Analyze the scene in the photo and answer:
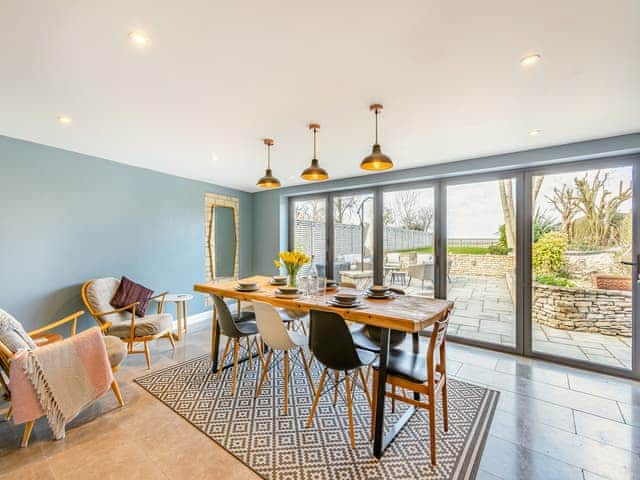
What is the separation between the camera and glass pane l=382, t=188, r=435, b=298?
427 centimetres

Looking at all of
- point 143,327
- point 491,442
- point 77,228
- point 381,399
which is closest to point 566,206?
point 491,442

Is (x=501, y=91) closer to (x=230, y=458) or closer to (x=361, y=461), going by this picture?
(x=361, y=461)

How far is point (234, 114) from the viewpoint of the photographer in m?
2.50

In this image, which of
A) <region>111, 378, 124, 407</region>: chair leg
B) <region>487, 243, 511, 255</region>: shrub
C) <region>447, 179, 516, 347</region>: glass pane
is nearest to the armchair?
<region>111, 378, 124, 407</region>: chair leg

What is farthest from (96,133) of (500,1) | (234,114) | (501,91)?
(501,91)

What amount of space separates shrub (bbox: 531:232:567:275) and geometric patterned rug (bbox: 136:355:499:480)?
1.70 m

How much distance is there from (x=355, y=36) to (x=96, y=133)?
2.79m

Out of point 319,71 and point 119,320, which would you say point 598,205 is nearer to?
point 319,71

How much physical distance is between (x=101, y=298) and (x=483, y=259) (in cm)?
479

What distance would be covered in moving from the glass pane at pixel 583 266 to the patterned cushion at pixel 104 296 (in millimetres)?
5080

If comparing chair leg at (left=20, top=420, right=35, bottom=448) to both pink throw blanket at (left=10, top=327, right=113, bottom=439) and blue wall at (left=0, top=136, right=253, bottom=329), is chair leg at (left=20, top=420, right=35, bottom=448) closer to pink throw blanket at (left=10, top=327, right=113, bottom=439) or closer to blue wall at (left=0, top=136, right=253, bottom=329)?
pink throw blanket at (left=10, top=327, right=113, bottom=439)

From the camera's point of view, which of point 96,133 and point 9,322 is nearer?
point 9,322

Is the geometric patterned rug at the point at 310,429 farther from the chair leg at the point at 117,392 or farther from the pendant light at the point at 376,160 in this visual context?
the pendant light at the point at 376,160

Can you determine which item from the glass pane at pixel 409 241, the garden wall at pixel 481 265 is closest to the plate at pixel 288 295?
Result: the glass pane at pixel 409 241
